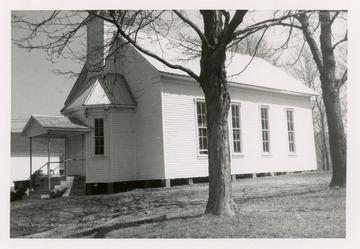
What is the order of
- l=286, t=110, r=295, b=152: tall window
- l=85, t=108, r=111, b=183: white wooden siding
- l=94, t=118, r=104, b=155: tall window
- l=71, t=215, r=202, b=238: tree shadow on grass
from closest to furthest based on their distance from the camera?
l=71, t=215, r=202, b=238: tree shadow on grass
l=85, t=108, r=111, b=183: white wooden siding
l=94, t=118, r=104, b=155: tall window
l=286, t=110, r=295, b=152: tall window

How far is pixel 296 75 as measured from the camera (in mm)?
21969

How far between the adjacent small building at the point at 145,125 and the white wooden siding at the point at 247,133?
4 cm

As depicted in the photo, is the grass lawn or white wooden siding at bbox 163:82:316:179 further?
white wooden siding at bbox 163:82:316:179

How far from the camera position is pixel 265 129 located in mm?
18078

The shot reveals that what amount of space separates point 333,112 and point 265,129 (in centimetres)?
682

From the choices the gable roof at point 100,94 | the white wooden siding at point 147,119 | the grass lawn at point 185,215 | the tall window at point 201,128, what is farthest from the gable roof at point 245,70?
the grass lawn at point 185,215

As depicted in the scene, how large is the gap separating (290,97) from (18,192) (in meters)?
13.1

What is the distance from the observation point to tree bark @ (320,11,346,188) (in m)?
11.0

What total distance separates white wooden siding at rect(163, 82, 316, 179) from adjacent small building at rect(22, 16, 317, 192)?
39mm

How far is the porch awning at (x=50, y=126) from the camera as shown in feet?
46.9

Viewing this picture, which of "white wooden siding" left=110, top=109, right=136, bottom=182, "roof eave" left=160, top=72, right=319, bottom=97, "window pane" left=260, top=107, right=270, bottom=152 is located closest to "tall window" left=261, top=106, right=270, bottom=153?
"window pane" left=260, top=107, right=270, bottom=152

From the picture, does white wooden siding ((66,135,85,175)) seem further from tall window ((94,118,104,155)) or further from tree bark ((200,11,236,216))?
tree bark ((200,11,236,216))

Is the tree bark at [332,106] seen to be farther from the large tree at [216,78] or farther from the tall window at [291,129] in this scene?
the tall window at [291,129]
